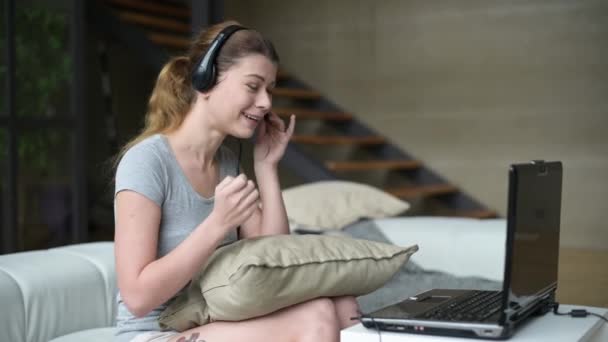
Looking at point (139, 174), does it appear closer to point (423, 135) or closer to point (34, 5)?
point (34, 5)

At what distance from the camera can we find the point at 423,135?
19.8 ft

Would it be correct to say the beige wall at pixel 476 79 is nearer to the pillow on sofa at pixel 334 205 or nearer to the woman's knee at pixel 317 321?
the pillow on sofa at pixel 334 205

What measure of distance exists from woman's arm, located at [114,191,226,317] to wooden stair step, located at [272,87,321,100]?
4261 millimetres

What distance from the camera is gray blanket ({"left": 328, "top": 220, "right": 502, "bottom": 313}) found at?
2.79 m

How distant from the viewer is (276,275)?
4.80 feet

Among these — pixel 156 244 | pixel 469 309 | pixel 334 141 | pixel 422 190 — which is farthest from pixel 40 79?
pixel 469 309

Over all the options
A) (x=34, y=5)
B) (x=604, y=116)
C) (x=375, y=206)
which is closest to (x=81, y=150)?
(x=34, y=5)

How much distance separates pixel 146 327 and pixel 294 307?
325 mm

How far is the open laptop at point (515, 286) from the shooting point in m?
1.26

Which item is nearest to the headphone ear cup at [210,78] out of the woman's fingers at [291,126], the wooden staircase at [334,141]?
the woman's fingers at [291,126]

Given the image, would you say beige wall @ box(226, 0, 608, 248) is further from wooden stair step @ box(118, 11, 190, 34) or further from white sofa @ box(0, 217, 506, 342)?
white sofa @ box(0, 217, 506, 342)

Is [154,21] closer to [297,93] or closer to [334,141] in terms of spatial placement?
[297,93]

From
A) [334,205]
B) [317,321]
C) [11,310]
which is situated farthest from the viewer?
[334,205]

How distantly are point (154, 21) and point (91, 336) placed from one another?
381 centimetres
